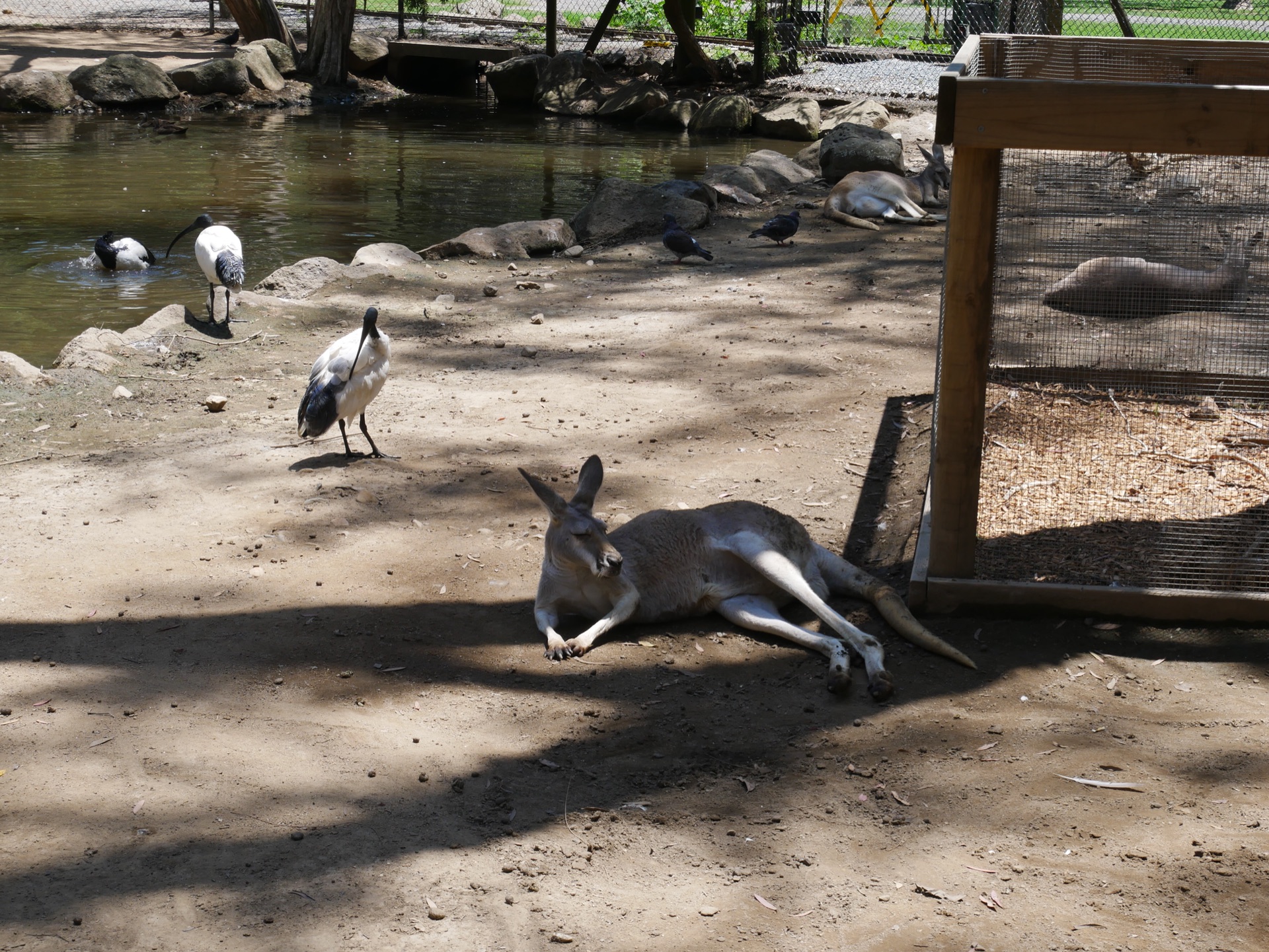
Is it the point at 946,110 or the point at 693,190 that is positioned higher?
the point at 946,110

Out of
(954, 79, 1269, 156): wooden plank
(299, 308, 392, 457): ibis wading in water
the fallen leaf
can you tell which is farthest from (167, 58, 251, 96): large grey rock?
the fallen leaf

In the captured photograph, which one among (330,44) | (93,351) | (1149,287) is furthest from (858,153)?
(330,44)

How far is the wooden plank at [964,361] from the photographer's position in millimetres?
3363

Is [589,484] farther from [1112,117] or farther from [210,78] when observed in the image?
[210,78]

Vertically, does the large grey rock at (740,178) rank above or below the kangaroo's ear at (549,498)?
above

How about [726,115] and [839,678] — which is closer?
[839,678]

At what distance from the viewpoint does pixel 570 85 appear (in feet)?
60.7

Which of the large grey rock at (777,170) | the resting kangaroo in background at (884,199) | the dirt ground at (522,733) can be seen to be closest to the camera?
the dirt ground at (522,733)

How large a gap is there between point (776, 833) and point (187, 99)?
58.6 feet

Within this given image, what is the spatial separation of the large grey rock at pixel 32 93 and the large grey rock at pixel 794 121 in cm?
1012

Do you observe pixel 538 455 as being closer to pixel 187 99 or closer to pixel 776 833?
pixel 776 833

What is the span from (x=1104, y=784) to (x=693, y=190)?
834 cm

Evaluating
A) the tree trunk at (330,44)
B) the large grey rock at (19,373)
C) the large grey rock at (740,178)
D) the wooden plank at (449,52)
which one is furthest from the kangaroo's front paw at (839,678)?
the tree trunk at (330,44)

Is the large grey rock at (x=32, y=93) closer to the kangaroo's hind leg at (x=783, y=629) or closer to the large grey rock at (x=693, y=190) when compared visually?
the large grey rock at (x=693, y=190)
